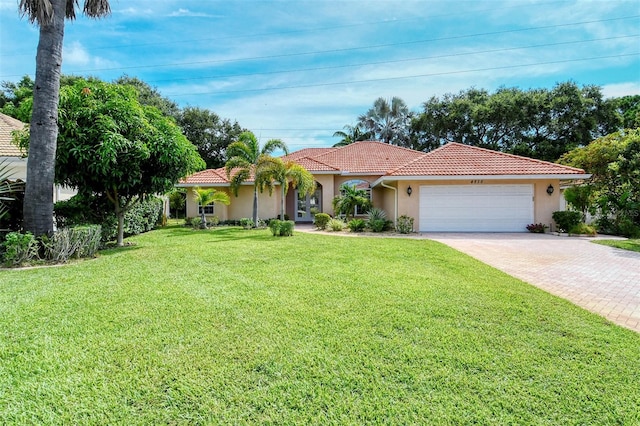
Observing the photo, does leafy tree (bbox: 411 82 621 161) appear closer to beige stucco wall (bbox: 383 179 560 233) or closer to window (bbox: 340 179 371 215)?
beige stucco wall (bbox: 383 179 560 233)

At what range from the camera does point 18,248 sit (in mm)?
7859

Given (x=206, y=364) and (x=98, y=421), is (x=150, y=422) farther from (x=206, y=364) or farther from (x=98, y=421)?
(x=206, y=364)

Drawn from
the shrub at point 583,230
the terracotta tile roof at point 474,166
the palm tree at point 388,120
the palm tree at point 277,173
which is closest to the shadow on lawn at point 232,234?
the palm tree at point 277,173

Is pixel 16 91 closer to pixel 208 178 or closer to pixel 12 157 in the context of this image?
pixel 12 157

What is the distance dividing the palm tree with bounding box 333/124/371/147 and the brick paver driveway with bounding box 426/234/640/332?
25.8 m

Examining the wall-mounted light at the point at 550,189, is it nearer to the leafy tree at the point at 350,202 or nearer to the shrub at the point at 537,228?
the shrub at the point at 537,228

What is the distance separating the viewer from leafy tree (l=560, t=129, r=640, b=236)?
44.9 feet

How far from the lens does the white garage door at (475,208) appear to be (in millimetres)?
16172

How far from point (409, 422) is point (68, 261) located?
10.1m

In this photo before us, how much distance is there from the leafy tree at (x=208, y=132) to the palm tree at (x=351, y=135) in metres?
13.2

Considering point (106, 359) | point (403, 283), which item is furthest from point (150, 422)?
point (403, 283)

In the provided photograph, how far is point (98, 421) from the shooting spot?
8.31ft

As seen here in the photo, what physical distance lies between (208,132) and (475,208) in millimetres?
32373

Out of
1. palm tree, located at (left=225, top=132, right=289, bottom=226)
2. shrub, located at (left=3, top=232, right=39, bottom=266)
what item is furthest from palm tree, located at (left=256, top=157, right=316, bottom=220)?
shrub, located at (left=3, top=232, right=39, bottom=266)
